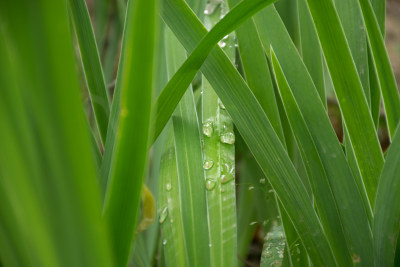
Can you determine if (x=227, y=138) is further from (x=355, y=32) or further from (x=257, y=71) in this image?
(x=355, y=32)

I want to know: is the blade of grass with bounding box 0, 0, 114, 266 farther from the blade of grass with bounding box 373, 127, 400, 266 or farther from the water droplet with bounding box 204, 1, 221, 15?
the water droplet with bounding box 204, 1, 221, 15

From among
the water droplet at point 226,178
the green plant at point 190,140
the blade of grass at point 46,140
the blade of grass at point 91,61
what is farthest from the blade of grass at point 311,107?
the blade of grass at point 46,140

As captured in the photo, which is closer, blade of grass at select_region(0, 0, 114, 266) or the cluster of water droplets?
blade of grass at select_region(0, 0, 114, 266)

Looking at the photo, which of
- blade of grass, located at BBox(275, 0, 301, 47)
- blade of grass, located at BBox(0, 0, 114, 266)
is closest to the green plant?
blade of grass, located at BBox(0, 0, 114, 266)

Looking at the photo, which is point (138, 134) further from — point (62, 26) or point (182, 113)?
point (182, 113)

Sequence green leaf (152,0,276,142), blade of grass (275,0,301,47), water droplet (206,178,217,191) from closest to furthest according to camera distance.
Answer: green leaf (152,0,276,142)
water droplet (206,178,217,191)
blade of grass (275,0,301,47)

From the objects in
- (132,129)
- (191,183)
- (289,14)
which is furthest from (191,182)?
(289,14)

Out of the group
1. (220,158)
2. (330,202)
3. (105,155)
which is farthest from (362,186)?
(105,155)
